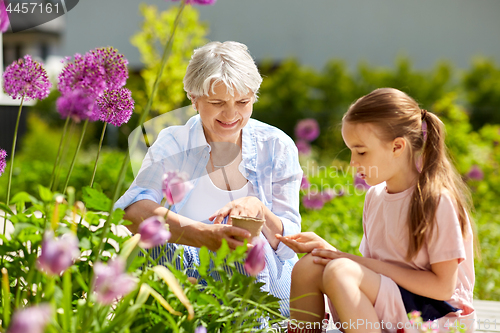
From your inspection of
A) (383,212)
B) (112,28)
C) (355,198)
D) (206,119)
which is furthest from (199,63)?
(112,28)

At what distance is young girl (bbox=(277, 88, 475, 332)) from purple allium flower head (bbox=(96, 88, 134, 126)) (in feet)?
2.31

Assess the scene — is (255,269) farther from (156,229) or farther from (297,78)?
(297,78)

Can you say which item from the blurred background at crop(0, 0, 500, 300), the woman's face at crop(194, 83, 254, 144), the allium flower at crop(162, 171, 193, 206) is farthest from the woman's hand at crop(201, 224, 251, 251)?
the blurred background at crop(0, 0, 500, 300)

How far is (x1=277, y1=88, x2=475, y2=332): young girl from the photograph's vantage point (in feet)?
4.67

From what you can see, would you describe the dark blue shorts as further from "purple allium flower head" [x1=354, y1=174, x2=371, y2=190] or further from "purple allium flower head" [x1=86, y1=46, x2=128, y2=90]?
"purple allium flower head" [x1=354, y1=174, x2=371, y2=190]

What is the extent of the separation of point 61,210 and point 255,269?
1.53ft

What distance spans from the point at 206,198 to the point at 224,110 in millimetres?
411

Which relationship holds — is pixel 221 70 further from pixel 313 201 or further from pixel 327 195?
pixel 327 195

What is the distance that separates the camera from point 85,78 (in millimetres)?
1138

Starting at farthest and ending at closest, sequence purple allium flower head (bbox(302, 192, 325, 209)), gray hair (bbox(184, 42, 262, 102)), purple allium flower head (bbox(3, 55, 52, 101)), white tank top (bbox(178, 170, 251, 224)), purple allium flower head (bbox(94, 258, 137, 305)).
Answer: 1. purple allium flower head (bbox(302, 192, 325, 209))
2. white tank top (bbox(178, 170, 251, 224))
3. gray hair (bbox(184, 42, 262, 102))
4. purple allium flower head (bbox(3, 55, 52, 101))
5. purple allium flower head (bbox(94, 258, 137, 305))

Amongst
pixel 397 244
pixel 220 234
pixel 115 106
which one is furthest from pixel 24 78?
pixel 397 244

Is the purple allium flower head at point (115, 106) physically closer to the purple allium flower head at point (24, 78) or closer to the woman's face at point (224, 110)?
the purple allium flower head at point (24, 78)

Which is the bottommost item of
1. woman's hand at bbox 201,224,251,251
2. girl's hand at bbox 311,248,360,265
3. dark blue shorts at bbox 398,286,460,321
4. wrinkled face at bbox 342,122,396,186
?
dark blue shorts at bbox 398,286,460,321

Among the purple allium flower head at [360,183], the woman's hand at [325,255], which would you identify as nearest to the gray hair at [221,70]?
the woman's hand at [325,255]
